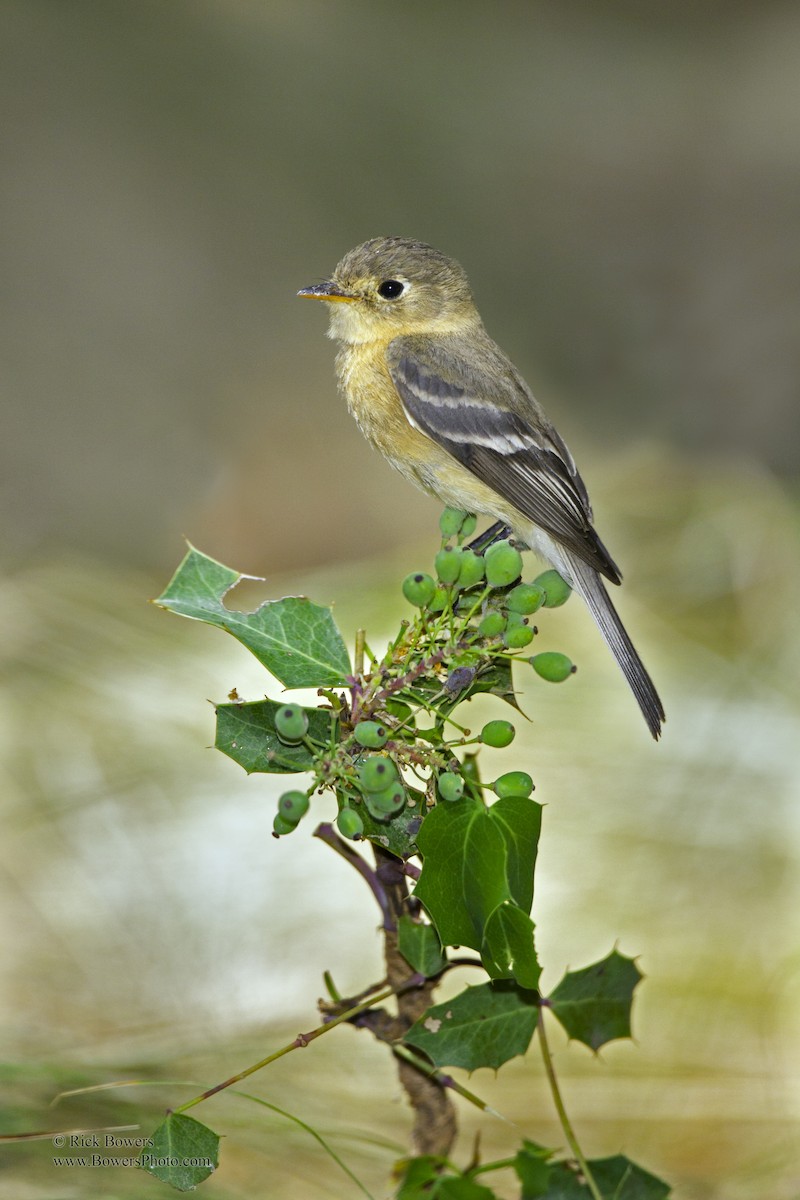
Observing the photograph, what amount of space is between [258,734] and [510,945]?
0.33 m

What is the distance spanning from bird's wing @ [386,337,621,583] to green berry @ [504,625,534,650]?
81 cm

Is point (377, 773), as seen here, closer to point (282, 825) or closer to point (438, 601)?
point (282, 825)

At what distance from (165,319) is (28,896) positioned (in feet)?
13.1

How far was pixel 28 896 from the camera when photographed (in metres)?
2.53

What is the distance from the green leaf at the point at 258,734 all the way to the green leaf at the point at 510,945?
0.82 feet

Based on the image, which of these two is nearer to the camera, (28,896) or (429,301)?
(429,301)

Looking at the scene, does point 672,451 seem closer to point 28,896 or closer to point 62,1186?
point 28,896

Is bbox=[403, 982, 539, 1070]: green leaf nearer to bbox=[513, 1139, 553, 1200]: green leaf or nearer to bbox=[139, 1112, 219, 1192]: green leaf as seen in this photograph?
bbox=[513, 1139, 553, 1200]: green leaf

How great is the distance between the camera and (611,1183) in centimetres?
132

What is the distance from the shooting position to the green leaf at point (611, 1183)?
1.31m

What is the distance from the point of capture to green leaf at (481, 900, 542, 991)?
101 cm

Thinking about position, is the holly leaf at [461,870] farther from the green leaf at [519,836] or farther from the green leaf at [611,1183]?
the green leaf at [611,1183]

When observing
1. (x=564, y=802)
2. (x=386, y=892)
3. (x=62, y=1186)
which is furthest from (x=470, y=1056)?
(x=564, y=802)

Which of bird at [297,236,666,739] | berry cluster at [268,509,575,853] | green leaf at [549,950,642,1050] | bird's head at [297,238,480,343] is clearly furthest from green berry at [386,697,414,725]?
bird's head at [297,238,480,343]
